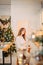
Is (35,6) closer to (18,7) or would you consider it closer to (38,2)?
(38,2)

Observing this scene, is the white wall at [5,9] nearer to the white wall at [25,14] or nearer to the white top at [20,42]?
the white wall at [25,14]

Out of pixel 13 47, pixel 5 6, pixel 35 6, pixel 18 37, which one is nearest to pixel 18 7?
pixel 35 6

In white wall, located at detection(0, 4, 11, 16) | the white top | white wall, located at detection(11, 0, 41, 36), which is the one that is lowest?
the white top

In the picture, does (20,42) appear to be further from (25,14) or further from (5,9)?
(5,9)

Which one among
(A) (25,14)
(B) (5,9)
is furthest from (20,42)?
(B) (5,9)

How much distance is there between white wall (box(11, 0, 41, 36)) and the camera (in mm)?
5887

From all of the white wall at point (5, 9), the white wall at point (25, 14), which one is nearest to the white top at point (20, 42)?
the white wall at point (25, 14)

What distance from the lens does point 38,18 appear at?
5984mm

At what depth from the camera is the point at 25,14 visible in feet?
19.4

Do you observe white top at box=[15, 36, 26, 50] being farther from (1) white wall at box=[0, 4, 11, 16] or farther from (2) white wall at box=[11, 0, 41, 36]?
(1) white wall at box=[0, 4, 11, 16]

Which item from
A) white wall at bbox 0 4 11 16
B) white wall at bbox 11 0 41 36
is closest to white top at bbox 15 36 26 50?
white wall at bbox 11 0 41 36

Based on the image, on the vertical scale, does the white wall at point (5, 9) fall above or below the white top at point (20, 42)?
above

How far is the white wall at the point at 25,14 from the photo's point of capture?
589cm

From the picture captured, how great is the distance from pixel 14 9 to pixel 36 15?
834mm
